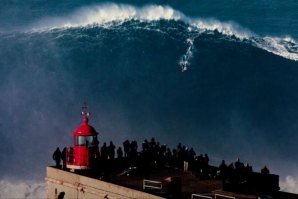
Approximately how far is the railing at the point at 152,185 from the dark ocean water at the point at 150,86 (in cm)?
1521

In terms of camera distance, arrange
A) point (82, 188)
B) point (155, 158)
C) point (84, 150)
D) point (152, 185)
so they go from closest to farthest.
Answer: point (152, 185)
point (82, 188)
point (84, 150)
point (155, 158)

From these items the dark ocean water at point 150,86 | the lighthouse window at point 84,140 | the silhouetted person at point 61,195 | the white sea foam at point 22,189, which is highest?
the dark ocean water at point 150,86

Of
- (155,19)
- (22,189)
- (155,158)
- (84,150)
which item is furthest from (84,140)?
(155,19)

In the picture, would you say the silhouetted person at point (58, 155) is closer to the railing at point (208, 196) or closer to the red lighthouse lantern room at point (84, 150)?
the red lighthouse lantern room at point (84, 150)

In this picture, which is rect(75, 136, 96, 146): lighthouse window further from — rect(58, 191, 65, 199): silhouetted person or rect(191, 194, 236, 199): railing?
rect(191, 194, 236, 199): railing

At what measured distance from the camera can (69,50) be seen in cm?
5703

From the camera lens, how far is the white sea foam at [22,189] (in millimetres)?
42750

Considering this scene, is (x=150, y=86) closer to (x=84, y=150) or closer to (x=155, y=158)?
(x=155, y=158)

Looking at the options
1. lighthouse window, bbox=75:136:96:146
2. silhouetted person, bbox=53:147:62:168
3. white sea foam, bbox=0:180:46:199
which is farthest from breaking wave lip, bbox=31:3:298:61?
lighthouse window, bbox=75:136:96:146

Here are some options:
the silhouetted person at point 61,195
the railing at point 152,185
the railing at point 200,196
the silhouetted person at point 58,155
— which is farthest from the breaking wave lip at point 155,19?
the railing at point 200,196

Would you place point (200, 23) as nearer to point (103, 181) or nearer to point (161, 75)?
point (161, 75)

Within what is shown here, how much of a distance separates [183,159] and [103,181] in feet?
15.5

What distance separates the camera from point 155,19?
199 ft

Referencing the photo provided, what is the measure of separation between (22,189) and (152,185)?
16459mm
